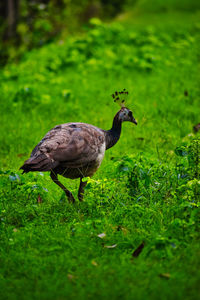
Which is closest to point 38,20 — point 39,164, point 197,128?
point 197,128

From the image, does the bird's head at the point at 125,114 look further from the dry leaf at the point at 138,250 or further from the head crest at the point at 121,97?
the dry leaf at the point at 138,250

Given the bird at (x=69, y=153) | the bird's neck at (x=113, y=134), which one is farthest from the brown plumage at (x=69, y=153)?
the bird's neck at (x=113, y=134)

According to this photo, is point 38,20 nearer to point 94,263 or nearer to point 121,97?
point 121,97

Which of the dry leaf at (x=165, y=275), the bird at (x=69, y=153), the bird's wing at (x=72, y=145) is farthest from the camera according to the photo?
the bird's wing at (x=72, y=145)

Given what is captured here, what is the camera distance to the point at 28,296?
321cm

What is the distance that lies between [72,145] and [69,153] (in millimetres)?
95

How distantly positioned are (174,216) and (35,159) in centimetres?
140

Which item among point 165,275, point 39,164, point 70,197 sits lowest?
point 70,197

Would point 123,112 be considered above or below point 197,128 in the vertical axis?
A: above

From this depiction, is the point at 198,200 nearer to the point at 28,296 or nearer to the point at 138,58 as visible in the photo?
the point at 28,296

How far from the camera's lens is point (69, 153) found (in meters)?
4.46

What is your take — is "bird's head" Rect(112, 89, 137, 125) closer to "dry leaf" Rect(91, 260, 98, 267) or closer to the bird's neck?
the bird's neck

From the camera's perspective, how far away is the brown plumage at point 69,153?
169 inches

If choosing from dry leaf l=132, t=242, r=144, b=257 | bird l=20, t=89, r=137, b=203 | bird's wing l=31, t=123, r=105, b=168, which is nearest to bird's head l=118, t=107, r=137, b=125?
bird l=20, t=89, r=137, b=203
